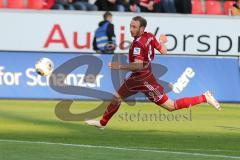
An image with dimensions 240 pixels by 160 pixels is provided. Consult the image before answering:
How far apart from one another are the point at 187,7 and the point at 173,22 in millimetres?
1019

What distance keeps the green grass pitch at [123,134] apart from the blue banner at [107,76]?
17.6 inches

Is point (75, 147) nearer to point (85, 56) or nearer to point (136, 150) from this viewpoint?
point (136, 150)

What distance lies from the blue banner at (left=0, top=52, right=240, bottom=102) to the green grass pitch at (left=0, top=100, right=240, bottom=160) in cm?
45

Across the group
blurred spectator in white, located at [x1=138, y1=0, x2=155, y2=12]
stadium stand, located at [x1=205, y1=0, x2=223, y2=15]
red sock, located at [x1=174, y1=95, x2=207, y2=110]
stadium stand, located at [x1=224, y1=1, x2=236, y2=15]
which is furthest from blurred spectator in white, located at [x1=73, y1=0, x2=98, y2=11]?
red sock, located at [x1=174, y1=95, x2=207, y2=110]

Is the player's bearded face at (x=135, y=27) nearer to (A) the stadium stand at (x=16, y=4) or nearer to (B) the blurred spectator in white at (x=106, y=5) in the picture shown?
(B) the blurred spectator in white at (x=106, y=5)

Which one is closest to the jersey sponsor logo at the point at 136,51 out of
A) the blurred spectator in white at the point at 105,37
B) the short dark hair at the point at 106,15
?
the short dark hair at the point at 106,15

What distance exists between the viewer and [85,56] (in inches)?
878

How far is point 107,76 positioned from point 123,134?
664 cm

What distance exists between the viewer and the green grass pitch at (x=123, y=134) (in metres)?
12.9

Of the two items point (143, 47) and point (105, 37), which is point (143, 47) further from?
point (105, 37)

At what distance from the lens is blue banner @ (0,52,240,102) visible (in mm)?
22031

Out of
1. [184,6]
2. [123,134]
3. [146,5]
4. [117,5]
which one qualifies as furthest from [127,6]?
[123,134]

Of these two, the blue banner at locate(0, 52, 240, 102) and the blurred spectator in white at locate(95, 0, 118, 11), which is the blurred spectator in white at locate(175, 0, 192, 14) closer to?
the blurred spectator in white at locate(95, 0, 118, 11)

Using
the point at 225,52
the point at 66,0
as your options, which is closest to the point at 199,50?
the point at 225,52
